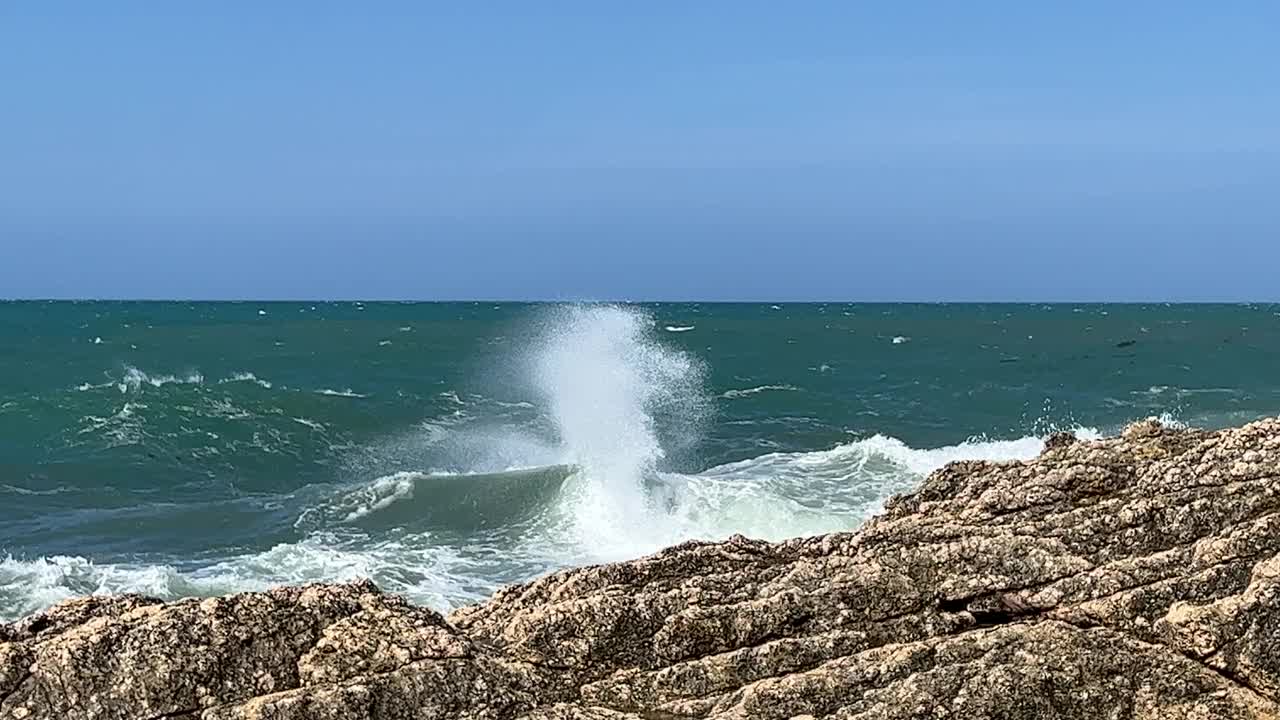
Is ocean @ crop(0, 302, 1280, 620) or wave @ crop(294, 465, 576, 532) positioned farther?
wave @ crop(294, 465, 576, 532)

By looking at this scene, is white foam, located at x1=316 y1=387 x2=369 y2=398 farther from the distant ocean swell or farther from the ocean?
the distant ocean swell

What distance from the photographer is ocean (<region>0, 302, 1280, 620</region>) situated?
19266 mm

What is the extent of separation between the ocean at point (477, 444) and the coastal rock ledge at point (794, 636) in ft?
30.6

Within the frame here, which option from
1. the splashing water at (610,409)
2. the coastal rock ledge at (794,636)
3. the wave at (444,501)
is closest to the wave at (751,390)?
the splashing water at (610,409)

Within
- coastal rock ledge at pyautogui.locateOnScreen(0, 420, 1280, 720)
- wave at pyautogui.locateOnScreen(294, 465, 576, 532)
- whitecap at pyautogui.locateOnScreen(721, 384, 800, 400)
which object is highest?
coastal rock ledge at pyautogui.locateOnScreen(0, 420, 1280, 720)

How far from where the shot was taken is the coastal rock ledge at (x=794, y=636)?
5.07 meters

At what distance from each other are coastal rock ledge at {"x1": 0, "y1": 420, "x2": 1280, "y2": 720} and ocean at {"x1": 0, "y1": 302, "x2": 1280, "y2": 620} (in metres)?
9.33

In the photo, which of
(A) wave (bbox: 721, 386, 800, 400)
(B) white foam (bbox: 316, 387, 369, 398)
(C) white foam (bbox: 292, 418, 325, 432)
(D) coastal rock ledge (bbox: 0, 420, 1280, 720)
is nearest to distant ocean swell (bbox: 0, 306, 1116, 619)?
(C) white foam (bbox: 292, 418, 325, 432)

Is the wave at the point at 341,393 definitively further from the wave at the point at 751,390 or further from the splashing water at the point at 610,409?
the wave at the point at 751,390

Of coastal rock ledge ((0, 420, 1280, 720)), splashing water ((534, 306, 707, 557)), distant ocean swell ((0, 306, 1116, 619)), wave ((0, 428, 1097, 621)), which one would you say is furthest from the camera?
splashing water ((534, 306, 707, 557))

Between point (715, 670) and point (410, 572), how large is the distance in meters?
11.9

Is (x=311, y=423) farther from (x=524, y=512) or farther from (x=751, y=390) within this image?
(x=751, y=390)

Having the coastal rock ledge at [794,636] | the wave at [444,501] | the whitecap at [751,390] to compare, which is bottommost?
→ the whitecap at [751,390]

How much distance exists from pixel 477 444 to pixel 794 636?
27901mm
